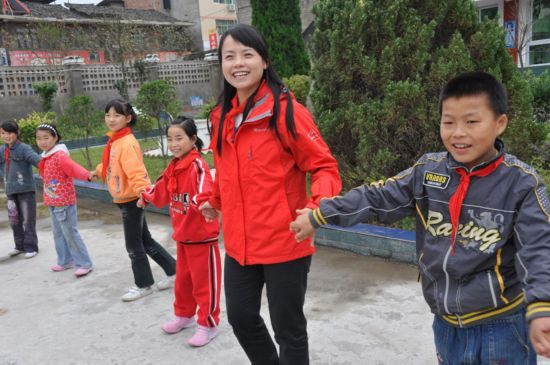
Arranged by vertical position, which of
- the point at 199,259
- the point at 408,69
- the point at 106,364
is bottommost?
the point at 106,364

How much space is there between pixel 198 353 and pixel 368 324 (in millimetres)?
1072

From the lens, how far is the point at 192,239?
306cm

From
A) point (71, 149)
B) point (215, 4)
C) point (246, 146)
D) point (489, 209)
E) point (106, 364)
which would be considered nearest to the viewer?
point (489, 209)

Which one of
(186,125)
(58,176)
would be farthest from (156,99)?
(186,125)

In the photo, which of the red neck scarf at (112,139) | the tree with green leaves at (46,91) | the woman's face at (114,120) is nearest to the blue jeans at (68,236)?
the red neck scarf at (112,139)

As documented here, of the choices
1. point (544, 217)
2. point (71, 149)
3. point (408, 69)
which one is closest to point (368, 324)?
point (544, 217)

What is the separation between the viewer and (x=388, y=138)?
455 centimetres

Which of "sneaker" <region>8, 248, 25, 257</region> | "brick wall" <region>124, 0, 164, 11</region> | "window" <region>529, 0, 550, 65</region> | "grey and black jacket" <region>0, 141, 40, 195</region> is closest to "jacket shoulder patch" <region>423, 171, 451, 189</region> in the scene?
"grey and black jacket" <region>0, 141, 40, 195</region>

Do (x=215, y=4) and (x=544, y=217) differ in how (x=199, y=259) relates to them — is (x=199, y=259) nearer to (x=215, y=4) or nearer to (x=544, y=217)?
(x=544, y=217)

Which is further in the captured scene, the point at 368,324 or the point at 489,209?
the point at 368,324

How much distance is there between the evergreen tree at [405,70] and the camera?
4.35 m

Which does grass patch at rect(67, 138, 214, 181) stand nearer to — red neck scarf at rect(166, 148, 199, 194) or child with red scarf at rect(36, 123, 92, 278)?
child with red scarf at rect(36, 123, 92, 278)

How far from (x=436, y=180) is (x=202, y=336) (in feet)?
6.28

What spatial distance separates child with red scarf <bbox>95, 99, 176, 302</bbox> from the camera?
11.8 ft
